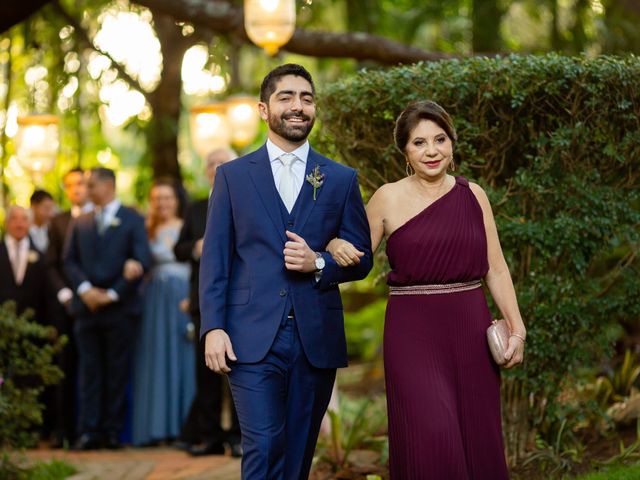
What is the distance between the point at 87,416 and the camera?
1050 cm

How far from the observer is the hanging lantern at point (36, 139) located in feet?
51.5

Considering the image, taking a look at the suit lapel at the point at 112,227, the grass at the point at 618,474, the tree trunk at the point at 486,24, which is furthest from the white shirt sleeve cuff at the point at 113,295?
the tree trunk at the point at 486,24

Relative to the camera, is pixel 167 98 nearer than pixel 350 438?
No

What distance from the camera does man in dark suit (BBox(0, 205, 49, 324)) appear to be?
11.3 metres

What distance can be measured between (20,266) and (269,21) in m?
3.33

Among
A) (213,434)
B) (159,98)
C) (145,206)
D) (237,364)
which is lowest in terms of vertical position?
(213,434)

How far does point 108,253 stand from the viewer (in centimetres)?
1049

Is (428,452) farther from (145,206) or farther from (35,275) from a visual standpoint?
(145,206)

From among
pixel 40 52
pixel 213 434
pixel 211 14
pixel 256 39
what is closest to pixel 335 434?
pixel 213 434

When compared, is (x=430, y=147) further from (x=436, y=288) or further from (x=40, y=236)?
(x=40, y=236)

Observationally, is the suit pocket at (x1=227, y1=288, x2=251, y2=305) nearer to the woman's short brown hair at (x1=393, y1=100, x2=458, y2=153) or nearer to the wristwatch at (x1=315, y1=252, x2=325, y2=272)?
the wristwatch at (x1=315, y1=252, x2=325, y2=272)

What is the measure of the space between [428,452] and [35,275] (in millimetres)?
7033

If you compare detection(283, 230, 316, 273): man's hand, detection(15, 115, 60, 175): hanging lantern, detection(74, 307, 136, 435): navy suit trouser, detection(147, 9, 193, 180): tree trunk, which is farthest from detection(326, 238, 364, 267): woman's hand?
detection(147, 9, 193, 180): tree trunk

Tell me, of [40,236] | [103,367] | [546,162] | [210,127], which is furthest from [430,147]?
[210,127]
